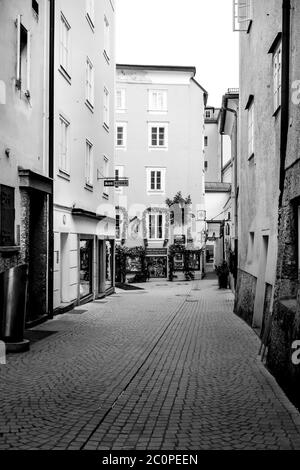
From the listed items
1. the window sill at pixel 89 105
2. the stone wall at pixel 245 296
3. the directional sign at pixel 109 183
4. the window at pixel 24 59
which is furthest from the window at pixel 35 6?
the stone wall at pixel 245 296

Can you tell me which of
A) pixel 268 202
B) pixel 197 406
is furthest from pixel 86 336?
pixel 197 406

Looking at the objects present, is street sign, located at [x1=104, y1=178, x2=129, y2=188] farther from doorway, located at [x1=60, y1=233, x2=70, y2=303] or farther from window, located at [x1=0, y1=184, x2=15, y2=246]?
window, located at [x1=0, y1=184, x2=15, y2=246]

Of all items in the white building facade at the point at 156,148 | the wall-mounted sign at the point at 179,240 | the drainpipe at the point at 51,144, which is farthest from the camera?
the white building facade at the point at 156,148

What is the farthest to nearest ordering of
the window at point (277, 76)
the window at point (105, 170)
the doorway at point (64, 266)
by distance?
1. the window at point (105, 170)
2. the doorway at point (64, 266)
3. the window at point (277, 76)

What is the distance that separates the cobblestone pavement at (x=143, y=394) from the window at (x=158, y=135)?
31.6m

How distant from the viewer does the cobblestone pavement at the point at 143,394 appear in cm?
516

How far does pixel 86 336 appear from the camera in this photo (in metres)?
11.6

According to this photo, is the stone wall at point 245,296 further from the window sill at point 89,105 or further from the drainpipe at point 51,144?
the window sill at point 89,105

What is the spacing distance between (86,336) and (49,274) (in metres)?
3.10

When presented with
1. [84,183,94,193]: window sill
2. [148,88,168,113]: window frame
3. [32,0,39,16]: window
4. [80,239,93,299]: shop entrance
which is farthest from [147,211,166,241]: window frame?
[32,0,39,16]: window

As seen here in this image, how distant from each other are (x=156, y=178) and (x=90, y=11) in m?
23.1

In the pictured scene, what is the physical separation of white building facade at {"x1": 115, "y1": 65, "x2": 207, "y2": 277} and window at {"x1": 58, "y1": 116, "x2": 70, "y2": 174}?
25.3 meters

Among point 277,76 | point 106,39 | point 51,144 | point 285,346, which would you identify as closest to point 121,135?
point 106,39
